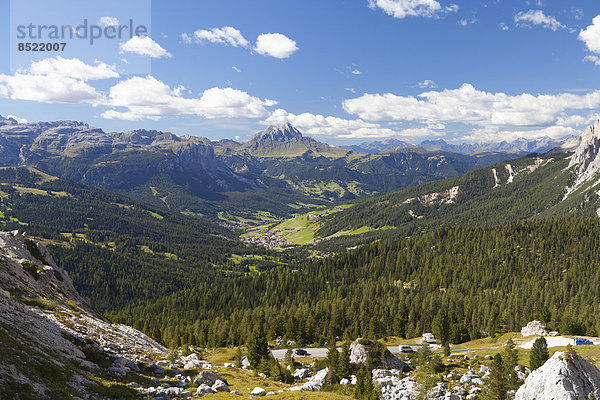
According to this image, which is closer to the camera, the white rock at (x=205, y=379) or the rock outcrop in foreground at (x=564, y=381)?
the white rock at (x=205, y=379)

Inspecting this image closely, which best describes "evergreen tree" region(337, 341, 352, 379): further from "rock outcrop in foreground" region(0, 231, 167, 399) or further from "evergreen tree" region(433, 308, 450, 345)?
"evergreen tree" region(433, 308, 450, 345)

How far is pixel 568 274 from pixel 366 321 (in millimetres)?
130649

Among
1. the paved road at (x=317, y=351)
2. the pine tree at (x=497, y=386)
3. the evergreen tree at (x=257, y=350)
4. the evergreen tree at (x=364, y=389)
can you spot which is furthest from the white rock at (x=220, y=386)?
the paved road at (x=317, y=351)

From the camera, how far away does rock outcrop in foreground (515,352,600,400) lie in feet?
149

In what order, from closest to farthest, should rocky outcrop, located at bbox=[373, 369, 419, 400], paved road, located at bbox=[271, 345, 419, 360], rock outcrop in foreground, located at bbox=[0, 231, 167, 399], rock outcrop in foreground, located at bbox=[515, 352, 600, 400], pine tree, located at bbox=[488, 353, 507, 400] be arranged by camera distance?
rock outcrop in foreground, located at bbox=[0, 231, 167, 399] < rock outcrop in foreground, located at bbox=[515, 352, 600, 400] < pine tree, located at bbox=[488, 353, 507, 400] < rocky outcrop, located at bbox=[373, 369, 419, 400] < paved road, located at bbox=[271, 345, 419, 360]

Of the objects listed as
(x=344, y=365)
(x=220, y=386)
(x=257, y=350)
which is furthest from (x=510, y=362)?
(x=220, y=386)

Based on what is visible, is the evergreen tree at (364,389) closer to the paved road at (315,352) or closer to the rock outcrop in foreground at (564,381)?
the rock outcrop in foreground at (564,381)

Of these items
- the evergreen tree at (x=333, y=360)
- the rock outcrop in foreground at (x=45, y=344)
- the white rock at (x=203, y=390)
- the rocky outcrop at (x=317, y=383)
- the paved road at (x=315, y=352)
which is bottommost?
the paved road at (x=315, y=352)

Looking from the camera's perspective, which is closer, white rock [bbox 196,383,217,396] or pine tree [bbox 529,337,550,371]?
white rock [bbox 196,383,217,396]

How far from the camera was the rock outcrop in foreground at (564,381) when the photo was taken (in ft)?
149

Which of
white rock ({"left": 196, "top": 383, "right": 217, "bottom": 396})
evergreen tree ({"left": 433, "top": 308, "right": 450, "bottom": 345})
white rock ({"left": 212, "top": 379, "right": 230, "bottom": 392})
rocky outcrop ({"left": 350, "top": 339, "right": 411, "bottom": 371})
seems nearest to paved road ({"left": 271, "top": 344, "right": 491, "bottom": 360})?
evergreen tree ({"left": 433, "top": 308, "right": 450, "bottom": 345})

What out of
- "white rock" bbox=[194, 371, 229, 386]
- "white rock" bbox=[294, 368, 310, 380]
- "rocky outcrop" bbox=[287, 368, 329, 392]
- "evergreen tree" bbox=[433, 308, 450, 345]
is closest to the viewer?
"white rock" bbox=[194, 371, 229, 386]

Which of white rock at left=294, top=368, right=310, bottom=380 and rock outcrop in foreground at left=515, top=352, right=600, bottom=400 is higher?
rock outcrop in foreground at left=515, top=352, right=600, bottom=400

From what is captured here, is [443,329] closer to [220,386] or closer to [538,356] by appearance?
[538,356]
